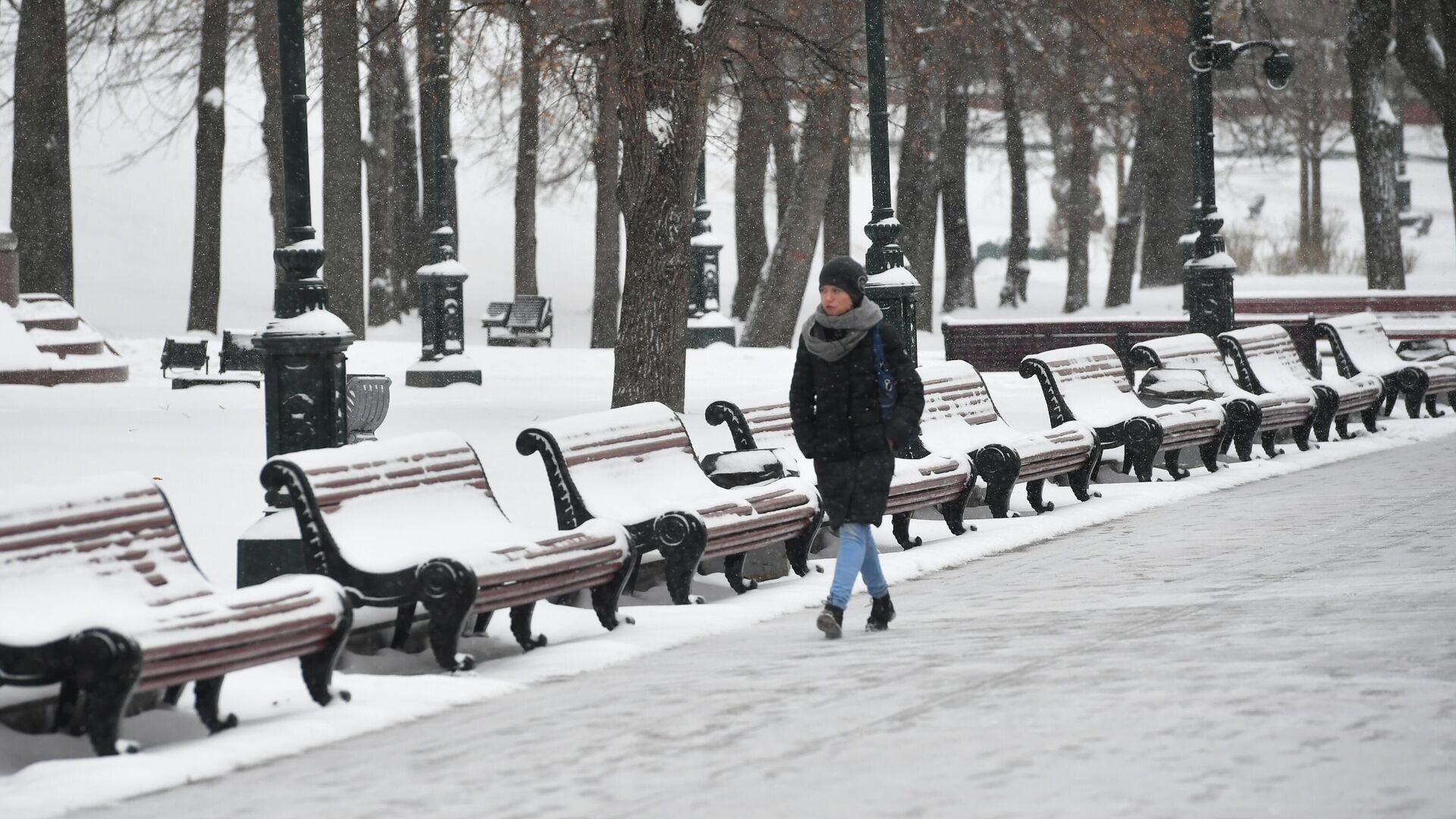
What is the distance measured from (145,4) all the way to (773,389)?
1572 cm

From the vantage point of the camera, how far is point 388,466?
786 centimetres

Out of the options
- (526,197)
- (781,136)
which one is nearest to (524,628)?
(781,136)

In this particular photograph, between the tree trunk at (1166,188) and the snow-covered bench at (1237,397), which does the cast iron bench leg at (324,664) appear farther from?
the tree trunk at (1166,188)

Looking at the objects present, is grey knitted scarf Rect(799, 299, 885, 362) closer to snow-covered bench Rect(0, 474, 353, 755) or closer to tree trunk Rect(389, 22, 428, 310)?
snow-covered bench Rect(0, 474, 353, 755)

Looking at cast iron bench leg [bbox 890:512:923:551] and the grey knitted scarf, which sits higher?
the grey knitted scarf

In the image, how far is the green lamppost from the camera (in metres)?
8.56

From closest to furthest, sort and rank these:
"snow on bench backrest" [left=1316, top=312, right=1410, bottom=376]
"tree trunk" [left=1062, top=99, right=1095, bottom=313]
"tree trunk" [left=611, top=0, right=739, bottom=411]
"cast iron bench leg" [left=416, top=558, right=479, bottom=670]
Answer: "cast iron bench leg" [left=416, top=558, right=479, bottom=670]
"tree trunk" [left=611, top=0, right=739, bottom=411]
"snow on bench backrest" [left=1316, top=312, right=1410, bottom=376]
"tree trunk" [left=1062, top=99, right=1095, bottom=313]

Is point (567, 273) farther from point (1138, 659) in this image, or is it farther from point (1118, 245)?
point (1138, 659)

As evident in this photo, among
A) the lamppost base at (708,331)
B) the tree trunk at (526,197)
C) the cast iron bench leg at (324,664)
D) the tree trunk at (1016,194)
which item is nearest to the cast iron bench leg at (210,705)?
the cast iron bench leg at (324,664)

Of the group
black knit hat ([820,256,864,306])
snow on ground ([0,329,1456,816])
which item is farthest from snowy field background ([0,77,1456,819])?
black knit hat ([820,256,864,306])

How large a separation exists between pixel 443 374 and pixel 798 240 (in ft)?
23.5

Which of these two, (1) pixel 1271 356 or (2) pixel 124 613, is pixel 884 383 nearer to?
(2) pixel 124 613

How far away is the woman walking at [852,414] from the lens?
7.84 metres

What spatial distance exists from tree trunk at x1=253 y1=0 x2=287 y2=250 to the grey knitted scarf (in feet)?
47.7
